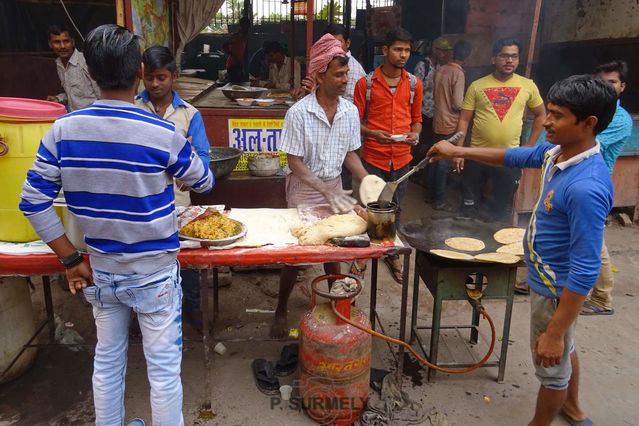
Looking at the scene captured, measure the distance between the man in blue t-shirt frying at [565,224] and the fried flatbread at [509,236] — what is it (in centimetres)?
65

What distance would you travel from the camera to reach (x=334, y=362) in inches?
113

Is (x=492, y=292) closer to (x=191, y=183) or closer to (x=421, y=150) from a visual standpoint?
(x=191, y=183)

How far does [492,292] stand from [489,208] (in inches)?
114

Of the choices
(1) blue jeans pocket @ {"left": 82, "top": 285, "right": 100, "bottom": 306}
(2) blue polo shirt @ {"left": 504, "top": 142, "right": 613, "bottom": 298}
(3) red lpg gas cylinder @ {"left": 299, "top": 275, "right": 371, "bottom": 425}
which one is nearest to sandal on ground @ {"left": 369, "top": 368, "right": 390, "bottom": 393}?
(3) red lpg gas cylinder @ {"left": 299, "top": 275, "right": 371, "bottom": 425}

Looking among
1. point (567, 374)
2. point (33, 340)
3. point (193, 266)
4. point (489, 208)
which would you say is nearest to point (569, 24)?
point (489, 208)

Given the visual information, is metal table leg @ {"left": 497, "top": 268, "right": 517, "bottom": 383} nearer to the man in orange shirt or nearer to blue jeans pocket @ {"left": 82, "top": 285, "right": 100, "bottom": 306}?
the man in orange shirt

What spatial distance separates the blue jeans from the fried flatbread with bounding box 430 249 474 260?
4.80 feet

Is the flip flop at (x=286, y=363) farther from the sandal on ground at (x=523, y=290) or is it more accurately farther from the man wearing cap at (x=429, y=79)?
the man wearing cap at (x=429, y=79)

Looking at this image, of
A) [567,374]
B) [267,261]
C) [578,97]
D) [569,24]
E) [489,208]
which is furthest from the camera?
[569,24]

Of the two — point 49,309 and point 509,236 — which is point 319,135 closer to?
point 509,236

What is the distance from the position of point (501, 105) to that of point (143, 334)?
4.17 meters

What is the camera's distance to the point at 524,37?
23.6 feet

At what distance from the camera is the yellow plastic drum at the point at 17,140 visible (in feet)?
8.39

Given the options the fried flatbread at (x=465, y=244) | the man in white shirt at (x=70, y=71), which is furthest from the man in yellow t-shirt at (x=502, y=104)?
the man in white shirt at (x=70, y=71)
